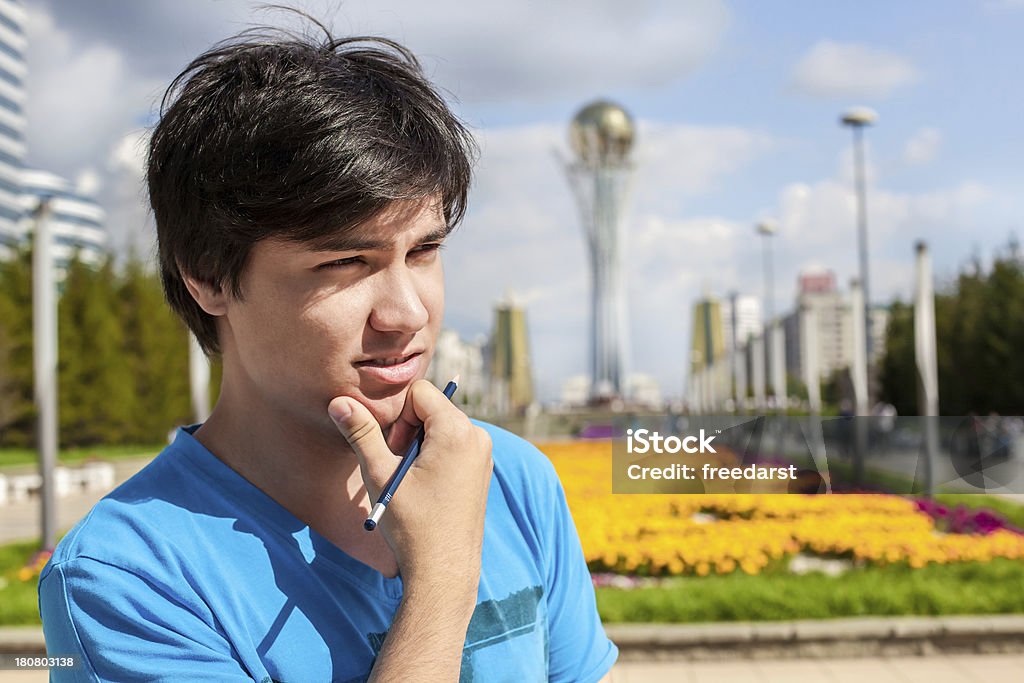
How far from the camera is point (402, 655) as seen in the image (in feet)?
3.34

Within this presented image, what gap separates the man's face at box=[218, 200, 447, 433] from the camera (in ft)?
3.66

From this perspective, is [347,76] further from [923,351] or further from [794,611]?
[923,351]

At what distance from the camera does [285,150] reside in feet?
3.68

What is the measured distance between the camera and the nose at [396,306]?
1130 millimetres

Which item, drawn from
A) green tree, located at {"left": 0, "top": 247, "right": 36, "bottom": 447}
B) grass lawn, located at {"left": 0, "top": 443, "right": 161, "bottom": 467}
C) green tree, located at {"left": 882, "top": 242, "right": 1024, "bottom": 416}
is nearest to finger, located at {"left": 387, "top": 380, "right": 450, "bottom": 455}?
grass lawn, located at {"left": 0, "top": 443, "right": 161, "bottom": 467}

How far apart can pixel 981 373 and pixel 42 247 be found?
26.8m

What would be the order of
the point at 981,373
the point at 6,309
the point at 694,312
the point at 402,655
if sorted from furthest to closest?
the point at 694,312, the point at 981,373, the point at 6,309, the point at 402,655

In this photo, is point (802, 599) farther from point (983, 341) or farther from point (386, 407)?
point (983, 341)

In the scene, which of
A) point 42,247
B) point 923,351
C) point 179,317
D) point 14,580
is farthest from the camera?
point 923,351

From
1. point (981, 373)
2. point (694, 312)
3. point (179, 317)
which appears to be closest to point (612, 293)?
point (694, 312)

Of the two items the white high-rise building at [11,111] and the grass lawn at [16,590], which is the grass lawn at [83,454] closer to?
the grass lawn at [16,590]

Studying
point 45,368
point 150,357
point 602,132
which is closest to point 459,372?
point 45,368

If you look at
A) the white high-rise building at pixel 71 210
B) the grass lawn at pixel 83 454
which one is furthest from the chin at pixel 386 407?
the white high-rise building at pixel 71 210

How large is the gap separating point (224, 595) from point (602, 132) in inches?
2569
